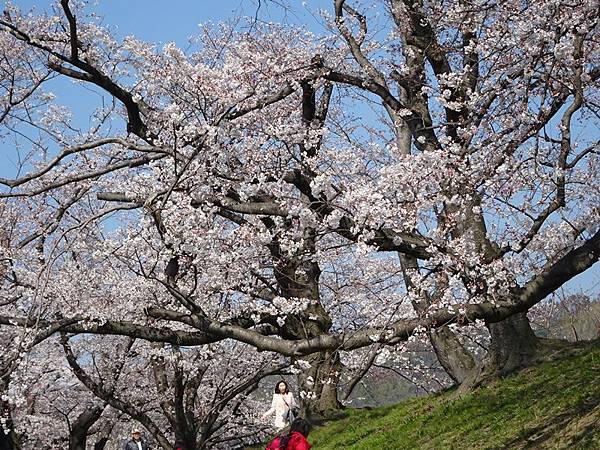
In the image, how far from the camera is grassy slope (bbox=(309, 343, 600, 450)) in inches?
283

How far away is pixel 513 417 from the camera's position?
27.3 ft

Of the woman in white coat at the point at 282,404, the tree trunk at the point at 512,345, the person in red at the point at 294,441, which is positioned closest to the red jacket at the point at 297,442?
the person in red at the point at 294,441

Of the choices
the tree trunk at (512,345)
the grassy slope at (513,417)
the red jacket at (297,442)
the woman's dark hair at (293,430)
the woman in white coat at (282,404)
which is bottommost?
the grassy slope at (513,417)

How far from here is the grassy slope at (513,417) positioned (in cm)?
719

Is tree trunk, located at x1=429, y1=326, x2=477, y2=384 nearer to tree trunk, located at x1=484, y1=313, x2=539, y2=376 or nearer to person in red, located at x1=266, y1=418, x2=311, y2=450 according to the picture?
tree trunk, located at x1=484, y1=313, x2=539, y2=376

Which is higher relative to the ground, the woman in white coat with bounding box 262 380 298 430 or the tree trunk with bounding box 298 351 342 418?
the tree trunk with bounding box 298 351 342 418

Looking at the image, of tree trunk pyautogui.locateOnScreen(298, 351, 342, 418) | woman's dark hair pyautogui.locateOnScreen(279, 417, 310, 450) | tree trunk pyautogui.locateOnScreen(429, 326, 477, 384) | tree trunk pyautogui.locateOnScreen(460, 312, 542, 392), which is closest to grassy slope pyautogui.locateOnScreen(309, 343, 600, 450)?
tree trunk pyautogui.locateOnScreen(460, 312, 542, 392)

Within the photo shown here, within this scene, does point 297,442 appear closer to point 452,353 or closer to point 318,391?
point 452,353

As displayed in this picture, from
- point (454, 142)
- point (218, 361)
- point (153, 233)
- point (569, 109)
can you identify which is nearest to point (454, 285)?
point (454, 142)

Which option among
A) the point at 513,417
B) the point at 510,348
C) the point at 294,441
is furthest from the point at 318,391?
the point at 513,417

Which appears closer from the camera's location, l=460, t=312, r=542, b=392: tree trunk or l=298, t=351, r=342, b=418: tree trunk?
l=460, t=312, r=542, b=392: tree trunk

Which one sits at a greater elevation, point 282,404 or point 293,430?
point 282,404

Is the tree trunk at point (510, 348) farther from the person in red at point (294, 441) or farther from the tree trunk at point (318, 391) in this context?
the tree trunk at point (318, 391)

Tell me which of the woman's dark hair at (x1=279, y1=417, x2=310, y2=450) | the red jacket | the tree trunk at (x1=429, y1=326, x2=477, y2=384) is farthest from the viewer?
the tree trunk at (x1=429, y1=326, x2=477, y2=384)
